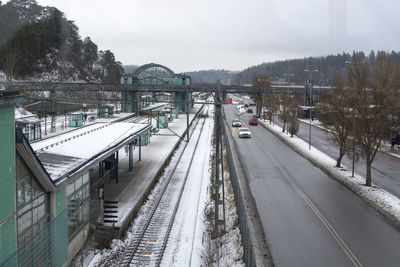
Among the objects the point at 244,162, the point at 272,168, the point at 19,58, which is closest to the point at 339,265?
the point at 272,168

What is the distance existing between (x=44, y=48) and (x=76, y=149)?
64331mm

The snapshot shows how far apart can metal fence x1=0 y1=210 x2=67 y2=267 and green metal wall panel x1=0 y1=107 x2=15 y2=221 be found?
868 millimetres

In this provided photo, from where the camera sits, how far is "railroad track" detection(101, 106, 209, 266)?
10.3m

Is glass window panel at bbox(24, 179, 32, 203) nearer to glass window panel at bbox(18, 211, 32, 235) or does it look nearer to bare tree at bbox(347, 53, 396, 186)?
glass window panel at bbox(18, 211, 32, 235)

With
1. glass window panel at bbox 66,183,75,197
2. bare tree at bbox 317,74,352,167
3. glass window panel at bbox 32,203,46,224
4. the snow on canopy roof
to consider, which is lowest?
glass window panel at bbox 32,203,46,224

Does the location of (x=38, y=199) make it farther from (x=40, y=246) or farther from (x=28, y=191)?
(x=40, y=246)

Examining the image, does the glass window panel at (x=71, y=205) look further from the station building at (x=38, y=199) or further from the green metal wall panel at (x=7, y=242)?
the green metal wall panel at (x=7, y=242)

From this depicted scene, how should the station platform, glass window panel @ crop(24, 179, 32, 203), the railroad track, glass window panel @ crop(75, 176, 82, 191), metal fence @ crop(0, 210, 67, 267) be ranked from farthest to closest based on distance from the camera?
the station platform → glass window panel @ crop(75, 176, 82, 191) → the railroad track → glass window panel @ crop(24, 179, 32, 203) → metal fence @ crop(0, 210, 67, 267)

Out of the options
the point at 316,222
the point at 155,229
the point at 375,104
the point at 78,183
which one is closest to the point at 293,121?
the point at 375,104

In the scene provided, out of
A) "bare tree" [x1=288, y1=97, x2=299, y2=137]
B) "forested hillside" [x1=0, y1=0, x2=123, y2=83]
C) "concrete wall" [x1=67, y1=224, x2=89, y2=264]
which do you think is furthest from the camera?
"forested hillside" [x1=0, y1=0, x2=123, y2=83]

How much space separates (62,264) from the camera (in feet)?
30.7

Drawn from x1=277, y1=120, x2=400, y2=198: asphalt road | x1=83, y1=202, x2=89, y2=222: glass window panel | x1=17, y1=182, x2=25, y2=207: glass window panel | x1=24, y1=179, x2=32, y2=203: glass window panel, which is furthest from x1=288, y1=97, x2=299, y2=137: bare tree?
x1=17, y1=182, x2=25, y2=207: glass window panel

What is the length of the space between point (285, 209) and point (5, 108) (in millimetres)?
9571

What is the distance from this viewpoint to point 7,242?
729cm
